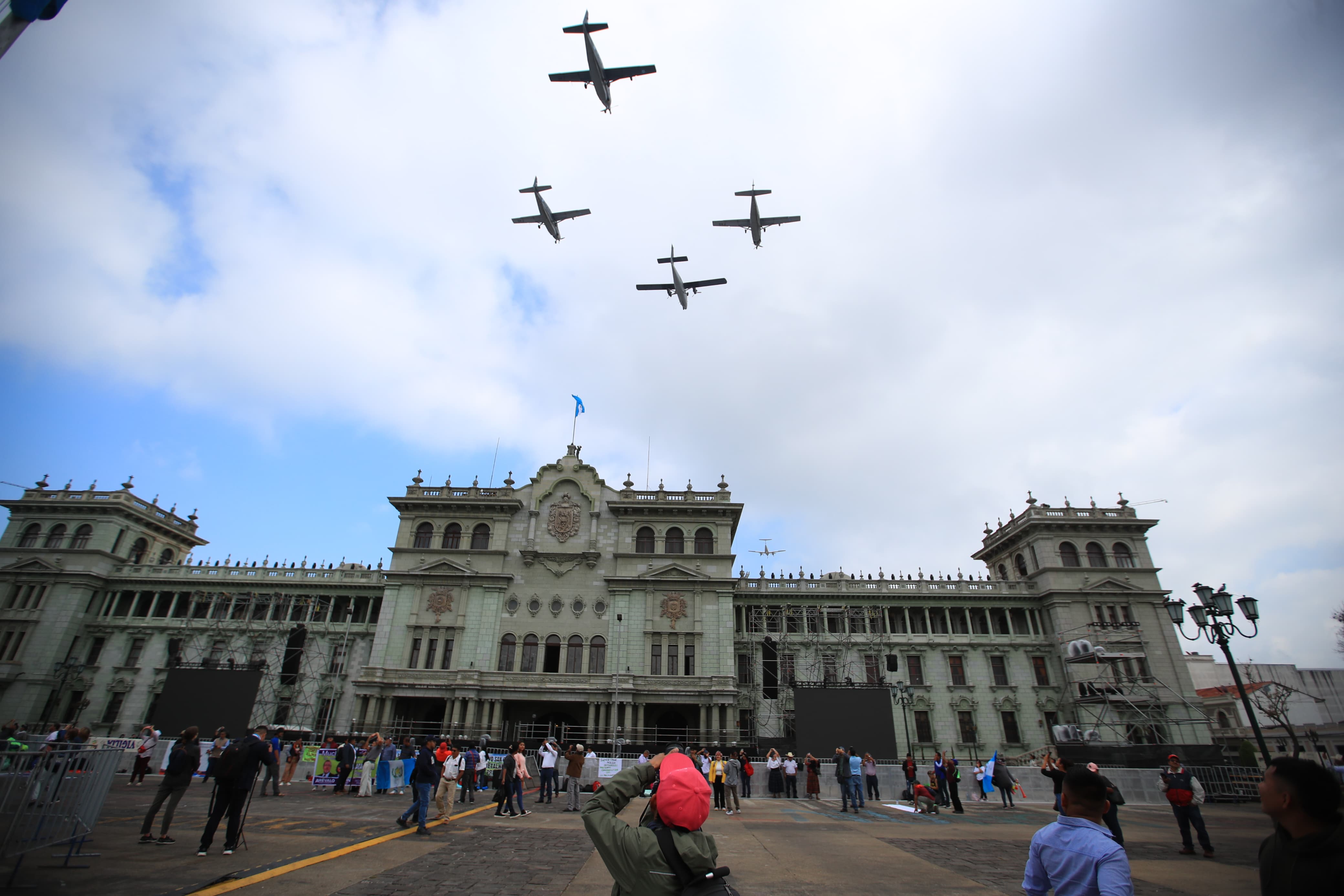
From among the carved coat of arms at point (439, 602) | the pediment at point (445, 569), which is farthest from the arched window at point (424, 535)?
the carved coat of arms at point (439, 602)

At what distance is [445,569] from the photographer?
140ft

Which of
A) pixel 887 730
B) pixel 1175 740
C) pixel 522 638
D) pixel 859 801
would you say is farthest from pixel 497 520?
pixel 1175 740

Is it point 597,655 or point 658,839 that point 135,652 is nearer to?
point 597,655

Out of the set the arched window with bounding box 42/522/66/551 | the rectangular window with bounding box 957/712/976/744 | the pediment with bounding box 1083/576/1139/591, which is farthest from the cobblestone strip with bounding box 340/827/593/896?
the arched window with bounding box 42/522/66/551

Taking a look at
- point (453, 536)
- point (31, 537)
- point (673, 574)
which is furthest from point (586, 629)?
point (31, 537)

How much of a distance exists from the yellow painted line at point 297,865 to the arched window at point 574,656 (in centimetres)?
2657

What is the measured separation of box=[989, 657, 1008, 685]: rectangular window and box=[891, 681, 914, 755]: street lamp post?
646 centimetres

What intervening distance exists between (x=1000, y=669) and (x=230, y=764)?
46038 millimetres

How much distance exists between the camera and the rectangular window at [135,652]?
45.1 meters

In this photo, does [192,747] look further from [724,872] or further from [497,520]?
[497,520]

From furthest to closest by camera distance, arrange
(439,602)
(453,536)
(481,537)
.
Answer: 1. (453,536)
2. (481,537)
3. (439,602)

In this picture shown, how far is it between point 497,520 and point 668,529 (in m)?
11.6

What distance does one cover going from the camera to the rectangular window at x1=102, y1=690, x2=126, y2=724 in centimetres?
4309

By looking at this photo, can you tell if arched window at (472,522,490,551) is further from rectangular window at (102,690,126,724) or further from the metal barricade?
the metal barricade
